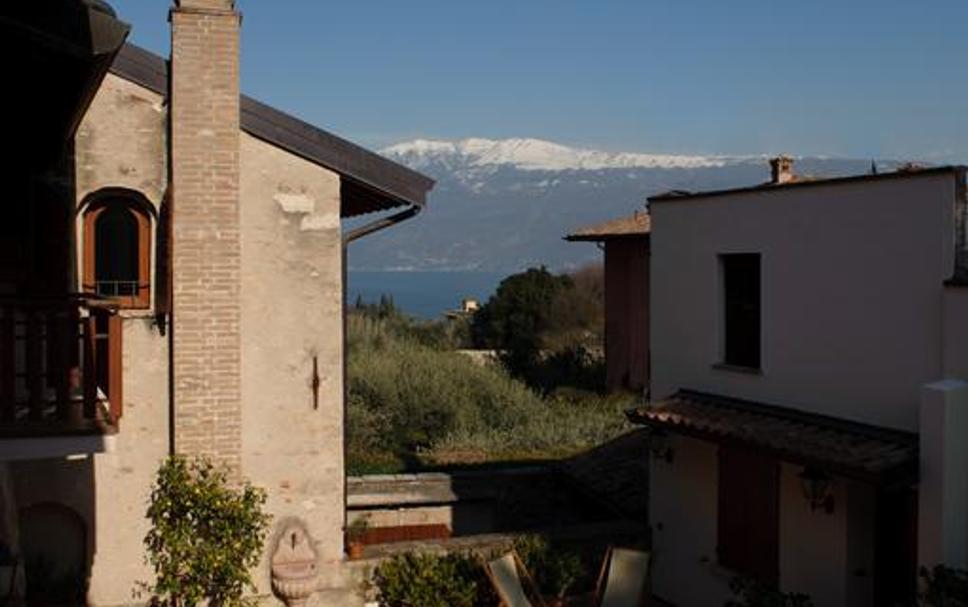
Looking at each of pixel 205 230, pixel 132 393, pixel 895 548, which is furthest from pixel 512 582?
pixel 205 230

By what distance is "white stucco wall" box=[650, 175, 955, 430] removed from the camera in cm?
922

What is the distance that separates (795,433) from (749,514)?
165 centimetres

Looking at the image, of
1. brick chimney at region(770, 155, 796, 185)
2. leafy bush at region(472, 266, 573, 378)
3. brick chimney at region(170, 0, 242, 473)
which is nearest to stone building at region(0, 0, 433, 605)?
brick chimney at region(170, 0, 242, 473)

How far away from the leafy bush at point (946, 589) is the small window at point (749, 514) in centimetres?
272

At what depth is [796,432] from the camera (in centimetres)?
1010

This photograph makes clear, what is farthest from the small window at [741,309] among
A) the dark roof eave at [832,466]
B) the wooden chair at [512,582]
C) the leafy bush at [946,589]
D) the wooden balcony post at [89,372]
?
Result: the wooden balcony post at [89,372]

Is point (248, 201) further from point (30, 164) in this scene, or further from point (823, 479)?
point (823, 479)

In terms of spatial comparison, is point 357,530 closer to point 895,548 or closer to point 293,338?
point 293,338

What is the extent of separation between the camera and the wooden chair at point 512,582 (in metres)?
10.8

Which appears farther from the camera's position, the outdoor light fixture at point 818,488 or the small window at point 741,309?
the small window at point 741,309

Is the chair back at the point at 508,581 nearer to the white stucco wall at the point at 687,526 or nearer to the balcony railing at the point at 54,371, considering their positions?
the white stucco wall at the point at 687,526

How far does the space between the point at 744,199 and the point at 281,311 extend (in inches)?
212

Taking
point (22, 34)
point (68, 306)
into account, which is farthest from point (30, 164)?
point (22, 34)

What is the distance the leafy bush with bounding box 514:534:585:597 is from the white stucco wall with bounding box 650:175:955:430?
2.64m
